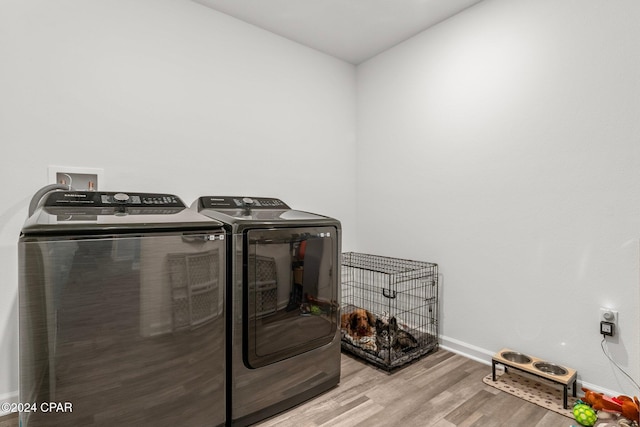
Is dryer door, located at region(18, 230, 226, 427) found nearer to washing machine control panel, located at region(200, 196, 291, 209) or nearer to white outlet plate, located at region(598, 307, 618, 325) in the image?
washing machine control panel, located at region(200, 196, 291, 209)

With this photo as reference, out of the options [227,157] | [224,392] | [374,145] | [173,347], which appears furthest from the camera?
[374,145]

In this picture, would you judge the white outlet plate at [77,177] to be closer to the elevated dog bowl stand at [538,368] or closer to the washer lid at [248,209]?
the washer lid at [248,209]

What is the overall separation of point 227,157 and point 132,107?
2.08 ft

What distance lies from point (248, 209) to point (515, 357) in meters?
1.85

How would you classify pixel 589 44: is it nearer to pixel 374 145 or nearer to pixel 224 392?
pixel 374 145

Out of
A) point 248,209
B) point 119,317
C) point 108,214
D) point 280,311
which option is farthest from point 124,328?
point 248,209

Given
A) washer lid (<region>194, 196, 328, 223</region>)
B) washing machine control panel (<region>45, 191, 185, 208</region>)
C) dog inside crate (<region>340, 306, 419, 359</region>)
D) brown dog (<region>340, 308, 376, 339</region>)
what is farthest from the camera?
brown dog (<region>340, 308, 376, 339</region>)

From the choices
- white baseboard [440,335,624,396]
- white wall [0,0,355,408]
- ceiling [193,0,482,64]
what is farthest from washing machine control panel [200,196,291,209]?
white baseboard [440,335,624,396]

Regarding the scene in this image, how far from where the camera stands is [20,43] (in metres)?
1.60

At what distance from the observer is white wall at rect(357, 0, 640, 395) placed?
63.0 inches

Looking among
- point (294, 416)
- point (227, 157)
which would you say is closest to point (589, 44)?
point (227, 157)

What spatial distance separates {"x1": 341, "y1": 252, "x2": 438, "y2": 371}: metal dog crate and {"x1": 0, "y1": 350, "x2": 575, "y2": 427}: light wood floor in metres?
0.14

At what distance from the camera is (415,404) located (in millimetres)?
1658

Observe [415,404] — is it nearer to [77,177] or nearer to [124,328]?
[124,328]
